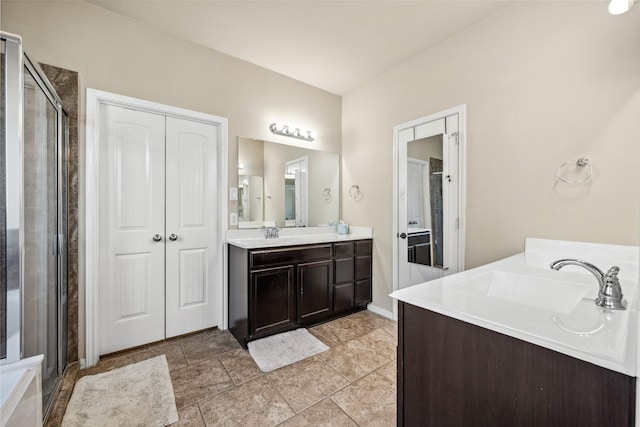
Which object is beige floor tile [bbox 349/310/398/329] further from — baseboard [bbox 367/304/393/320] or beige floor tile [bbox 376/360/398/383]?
beige floor tile [bbox 376/360/398/383]

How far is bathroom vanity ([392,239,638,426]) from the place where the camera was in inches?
24.4

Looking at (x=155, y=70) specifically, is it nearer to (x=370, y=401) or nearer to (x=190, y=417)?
(x=190, y=417)

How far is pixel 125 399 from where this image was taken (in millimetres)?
1646

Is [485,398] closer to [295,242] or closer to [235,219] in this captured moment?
[295,242]

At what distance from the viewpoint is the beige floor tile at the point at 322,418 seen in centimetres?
147

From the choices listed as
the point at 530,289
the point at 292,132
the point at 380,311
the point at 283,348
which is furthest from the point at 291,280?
the point at 530,289

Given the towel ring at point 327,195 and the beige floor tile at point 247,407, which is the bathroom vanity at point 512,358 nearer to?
the beige floor tile at point 247,407

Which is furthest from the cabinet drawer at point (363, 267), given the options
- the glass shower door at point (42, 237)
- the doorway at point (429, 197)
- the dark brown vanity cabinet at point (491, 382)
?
the glass shower door at point (42, 237)

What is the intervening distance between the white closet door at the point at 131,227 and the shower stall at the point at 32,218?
254 millimetres

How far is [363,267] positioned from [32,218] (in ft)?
8.76

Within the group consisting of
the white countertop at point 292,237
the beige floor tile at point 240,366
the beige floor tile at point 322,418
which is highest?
the white countertop at point 292,237

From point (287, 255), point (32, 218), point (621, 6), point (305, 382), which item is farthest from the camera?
point (287, 255)

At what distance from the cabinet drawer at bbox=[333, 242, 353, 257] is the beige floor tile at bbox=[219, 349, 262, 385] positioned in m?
1.23

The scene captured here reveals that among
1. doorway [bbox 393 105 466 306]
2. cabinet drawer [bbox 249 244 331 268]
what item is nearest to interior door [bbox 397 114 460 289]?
doorway [bbox 393 105 466 306]
